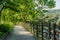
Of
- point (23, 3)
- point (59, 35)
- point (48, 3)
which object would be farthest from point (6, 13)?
point (59, 35)

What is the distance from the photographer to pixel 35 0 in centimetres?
2455

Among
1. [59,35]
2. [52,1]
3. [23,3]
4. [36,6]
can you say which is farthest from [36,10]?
[59,35]

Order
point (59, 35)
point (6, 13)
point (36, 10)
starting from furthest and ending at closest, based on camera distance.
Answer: point (36, 10), point (6, 13), point (59, 35)

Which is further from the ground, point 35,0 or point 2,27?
point 35,0

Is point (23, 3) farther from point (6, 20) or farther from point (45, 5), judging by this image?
point (45, 5)

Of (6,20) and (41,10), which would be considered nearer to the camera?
(6,20)

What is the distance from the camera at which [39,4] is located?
24984 mm

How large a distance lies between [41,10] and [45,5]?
1.01 m

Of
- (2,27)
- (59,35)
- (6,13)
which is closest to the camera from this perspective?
(59,35)

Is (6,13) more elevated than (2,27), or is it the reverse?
(6,13)

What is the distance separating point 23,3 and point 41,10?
5414 mm

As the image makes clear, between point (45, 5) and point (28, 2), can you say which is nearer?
point (28, 2)

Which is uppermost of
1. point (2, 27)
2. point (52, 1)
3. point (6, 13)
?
point (52, 1)

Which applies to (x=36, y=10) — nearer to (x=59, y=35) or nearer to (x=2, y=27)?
(x=2, y=27)
